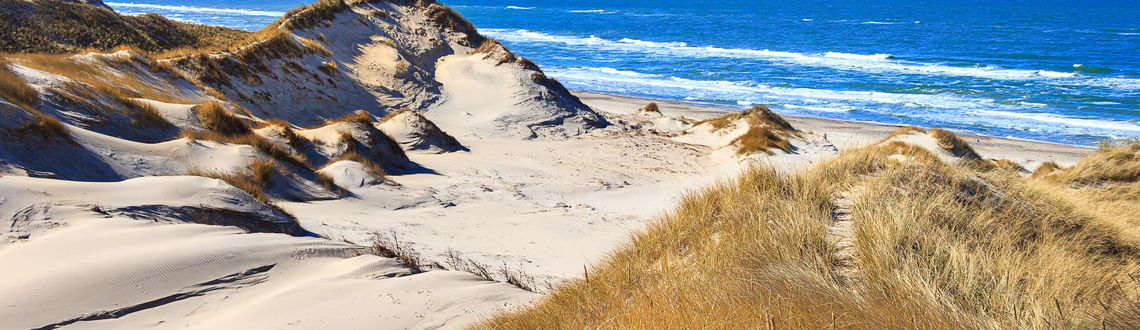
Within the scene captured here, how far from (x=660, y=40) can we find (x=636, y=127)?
1486 inches

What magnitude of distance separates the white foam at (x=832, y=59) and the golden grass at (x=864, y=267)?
34.3 m

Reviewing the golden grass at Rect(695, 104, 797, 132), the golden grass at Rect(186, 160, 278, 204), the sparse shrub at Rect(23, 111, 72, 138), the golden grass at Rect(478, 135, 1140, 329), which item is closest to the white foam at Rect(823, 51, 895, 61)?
the golden grass at Rect(695, 104, 797, 132)

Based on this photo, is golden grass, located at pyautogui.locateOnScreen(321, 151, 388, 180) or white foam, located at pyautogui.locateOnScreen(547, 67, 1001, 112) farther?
white foam, located at pyautogui.locateOnScreen(547, 67, 1001, 112)

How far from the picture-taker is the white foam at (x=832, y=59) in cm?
3362

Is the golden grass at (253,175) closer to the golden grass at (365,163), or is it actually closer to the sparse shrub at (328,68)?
the golden grass at (365,163)

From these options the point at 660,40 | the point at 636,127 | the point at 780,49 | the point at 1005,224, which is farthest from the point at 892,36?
the point at 1005,224

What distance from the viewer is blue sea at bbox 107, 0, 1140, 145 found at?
2764cm

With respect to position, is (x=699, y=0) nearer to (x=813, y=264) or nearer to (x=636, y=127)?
(x=636, y=127)

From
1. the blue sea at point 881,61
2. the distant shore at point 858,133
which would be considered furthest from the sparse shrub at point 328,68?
the blue sea at point 881,61

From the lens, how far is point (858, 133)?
2334cm

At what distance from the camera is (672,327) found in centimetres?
279

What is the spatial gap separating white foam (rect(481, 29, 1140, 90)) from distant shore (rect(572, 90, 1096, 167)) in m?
14.0

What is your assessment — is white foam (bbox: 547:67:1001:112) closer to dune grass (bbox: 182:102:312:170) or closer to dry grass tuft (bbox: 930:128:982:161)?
dry grass tuft (bbox: 930:128:982:161)

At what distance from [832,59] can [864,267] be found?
43187 millimetres
